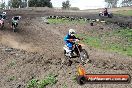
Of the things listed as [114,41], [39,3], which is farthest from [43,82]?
[39,3]

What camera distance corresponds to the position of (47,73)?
798 inches

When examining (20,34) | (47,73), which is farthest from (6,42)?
(47,73)

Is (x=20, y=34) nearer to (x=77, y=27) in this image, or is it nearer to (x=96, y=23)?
(x=77, y=27)

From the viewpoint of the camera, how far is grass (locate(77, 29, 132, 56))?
28691mm

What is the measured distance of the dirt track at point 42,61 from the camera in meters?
18.8

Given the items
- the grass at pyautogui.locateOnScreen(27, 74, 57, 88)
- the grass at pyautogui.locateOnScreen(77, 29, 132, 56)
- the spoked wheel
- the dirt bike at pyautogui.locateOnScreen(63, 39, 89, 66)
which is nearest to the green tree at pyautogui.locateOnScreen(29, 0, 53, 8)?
the grass at pyautogui.locateOnScreen(77, 29, 132, 56)

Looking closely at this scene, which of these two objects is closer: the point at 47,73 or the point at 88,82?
the point at 88,82

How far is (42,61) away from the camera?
2256 cm

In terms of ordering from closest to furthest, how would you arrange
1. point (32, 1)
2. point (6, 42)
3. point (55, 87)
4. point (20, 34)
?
point (55, 87), point (6, 42), point (20, 34), point (32, 1)

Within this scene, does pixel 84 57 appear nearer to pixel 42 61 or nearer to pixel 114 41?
pixel 42 61

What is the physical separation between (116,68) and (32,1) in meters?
74.4

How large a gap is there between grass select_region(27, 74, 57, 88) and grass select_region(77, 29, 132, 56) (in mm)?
8403

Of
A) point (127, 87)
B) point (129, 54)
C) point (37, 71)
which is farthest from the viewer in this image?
point (129, 54)

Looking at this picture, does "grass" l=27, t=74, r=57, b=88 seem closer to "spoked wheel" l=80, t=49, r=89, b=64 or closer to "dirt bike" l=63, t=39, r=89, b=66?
"dirt bike" l=63, t=39, r=89, b=66
